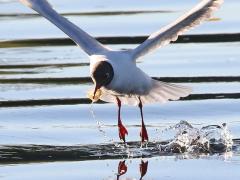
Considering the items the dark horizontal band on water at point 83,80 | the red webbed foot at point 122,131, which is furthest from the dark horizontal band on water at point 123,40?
the red webbed foot at point 122,131

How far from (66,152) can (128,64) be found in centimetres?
120

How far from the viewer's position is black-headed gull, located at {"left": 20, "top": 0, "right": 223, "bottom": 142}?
13.0 metres

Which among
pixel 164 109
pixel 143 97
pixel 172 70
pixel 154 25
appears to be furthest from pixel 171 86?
pixel 154 25

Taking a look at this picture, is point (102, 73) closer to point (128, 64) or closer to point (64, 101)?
point (128, 64)

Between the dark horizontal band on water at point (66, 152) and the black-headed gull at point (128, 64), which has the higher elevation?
the black-headed gull at point (128, 64)

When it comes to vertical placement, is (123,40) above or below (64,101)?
above

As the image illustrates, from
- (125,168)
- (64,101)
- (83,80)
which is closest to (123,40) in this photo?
(83,80)

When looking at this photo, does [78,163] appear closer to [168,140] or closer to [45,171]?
[45,171]

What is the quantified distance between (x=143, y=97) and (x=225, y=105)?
1557 millimetres

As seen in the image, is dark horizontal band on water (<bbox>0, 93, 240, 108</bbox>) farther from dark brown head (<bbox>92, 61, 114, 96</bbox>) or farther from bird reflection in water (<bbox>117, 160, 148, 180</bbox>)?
bird reflection in water (<bbox>117, 160, 148, 180</bbox>)

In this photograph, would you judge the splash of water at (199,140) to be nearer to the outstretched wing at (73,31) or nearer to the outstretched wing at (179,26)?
the outstretched wing at (179,26)

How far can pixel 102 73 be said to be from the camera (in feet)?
41.9

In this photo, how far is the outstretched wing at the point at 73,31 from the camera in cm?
1354

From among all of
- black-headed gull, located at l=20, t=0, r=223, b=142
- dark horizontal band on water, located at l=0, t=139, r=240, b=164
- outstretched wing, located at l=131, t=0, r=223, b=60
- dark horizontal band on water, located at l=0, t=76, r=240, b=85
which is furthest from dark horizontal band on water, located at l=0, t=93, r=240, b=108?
dark horizontal band on water, located at l=0, t=139, r=240, b=164
